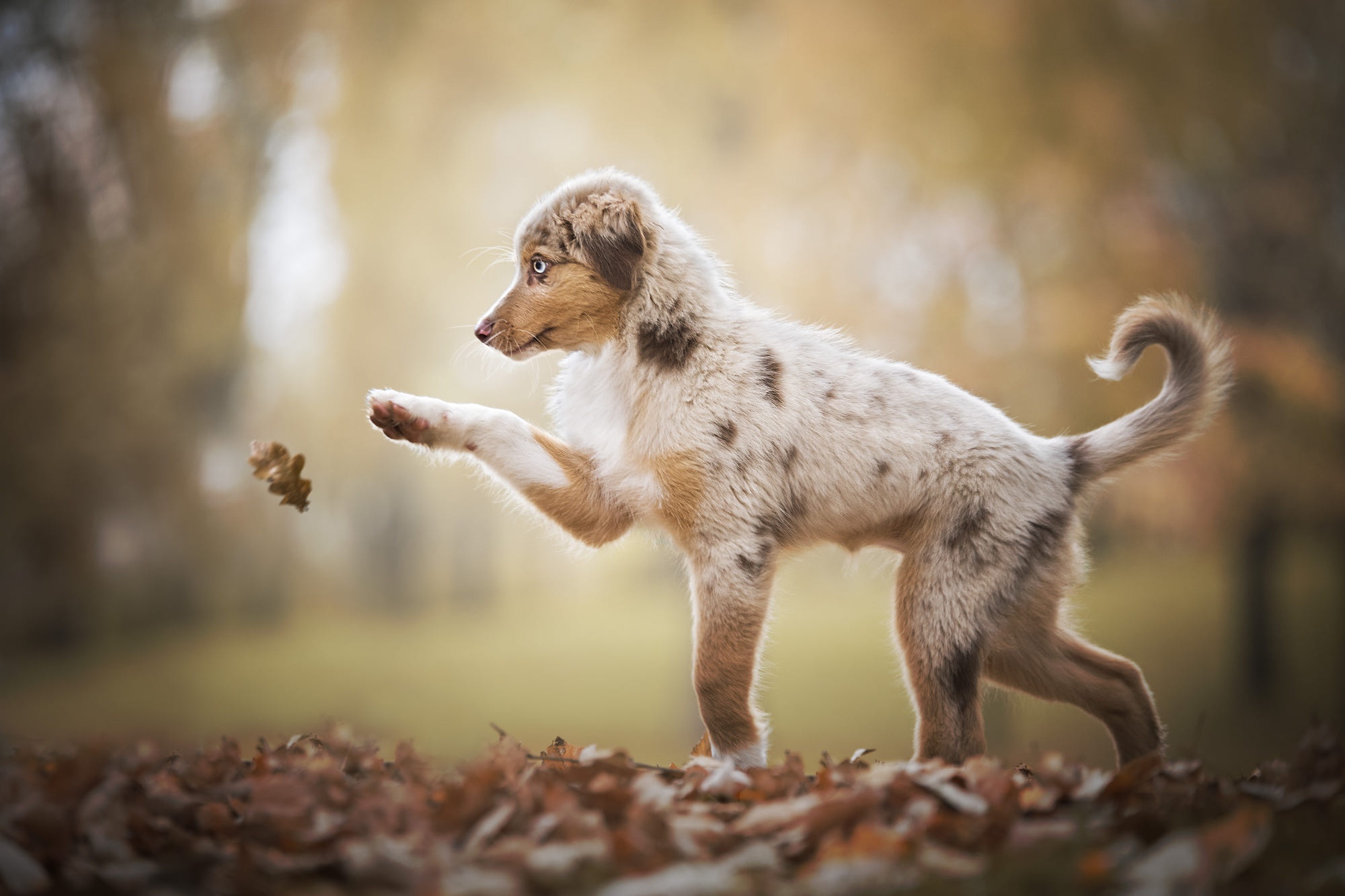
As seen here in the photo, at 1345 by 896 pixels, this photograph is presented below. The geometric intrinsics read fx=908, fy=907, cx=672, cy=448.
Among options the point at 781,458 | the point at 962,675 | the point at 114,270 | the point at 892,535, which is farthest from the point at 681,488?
the point at 114,270

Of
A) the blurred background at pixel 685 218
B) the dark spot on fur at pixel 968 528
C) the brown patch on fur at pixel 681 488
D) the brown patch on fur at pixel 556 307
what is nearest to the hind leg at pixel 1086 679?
the dark spot on fur at pixel 968 528

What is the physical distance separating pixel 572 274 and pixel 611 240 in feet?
0.73

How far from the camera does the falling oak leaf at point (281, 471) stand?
3545 mm

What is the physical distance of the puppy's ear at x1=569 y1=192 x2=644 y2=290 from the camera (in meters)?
3.85

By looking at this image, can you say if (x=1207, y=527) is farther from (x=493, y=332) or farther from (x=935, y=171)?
(x=493, y=332)

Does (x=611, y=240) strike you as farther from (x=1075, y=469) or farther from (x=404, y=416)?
(x=1075, y=469)

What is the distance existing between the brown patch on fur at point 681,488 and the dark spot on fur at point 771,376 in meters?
0.42

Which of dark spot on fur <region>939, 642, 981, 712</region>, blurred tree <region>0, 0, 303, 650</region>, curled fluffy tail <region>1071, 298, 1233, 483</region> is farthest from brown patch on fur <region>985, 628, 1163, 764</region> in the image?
blurred tree <region>0, 0, 303, 650</region>

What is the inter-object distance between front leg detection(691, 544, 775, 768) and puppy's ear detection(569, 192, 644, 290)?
4.17 feet

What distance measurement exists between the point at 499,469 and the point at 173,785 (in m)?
1.57

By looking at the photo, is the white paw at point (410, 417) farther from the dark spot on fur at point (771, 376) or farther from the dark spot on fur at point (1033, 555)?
the dark spot on fur at point (1033, 555)

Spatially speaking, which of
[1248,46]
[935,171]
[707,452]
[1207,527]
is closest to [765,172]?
[935,171]

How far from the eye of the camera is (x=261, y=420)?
40.9ft

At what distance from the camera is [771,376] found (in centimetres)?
380
